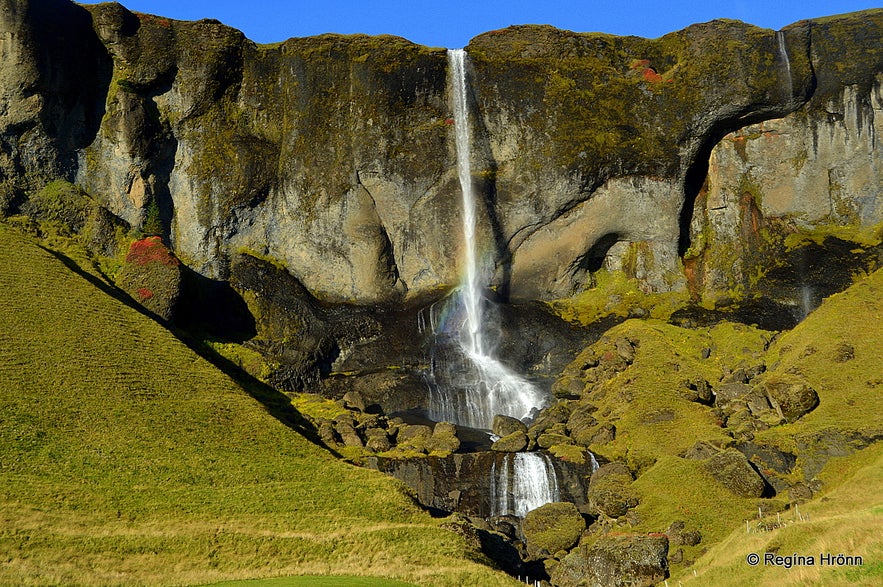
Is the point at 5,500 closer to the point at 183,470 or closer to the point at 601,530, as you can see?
the point at 183,470

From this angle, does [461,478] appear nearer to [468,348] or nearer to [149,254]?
[468,348]

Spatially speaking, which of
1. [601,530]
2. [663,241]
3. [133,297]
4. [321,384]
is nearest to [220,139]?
[133,297]

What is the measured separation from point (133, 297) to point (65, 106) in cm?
1971

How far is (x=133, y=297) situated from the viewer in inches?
2552

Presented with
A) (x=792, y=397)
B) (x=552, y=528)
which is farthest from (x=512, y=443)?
(x=792, y=397)

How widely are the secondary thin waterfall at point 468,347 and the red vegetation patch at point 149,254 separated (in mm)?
20857

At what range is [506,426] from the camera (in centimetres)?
5666

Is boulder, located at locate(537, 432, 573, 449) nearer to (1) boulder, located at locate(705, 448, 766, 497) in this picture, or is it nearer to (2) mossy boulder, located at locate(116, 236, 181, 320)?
(1) boulder, located at locate(705, 448, 766, 497)

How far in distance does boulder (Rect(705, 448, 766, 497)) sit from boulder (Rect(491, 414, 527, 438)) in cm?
1373

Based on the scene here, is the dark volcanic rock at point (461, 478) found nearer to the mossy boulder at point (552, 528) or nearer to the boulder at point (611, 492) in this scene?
the boulder at point (611, 492)

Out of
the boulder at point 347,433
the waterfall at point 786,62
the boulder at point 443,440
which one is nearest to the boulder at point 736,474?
the boulder at point 443,440

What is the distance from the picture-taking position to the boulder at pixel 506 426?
56.4 meters

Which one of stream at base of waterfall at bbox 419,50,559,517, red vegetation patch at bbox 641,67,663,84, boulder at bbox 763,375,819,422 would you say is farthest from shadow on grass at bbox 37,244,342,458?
red vegetation patch at bbox 641,67,663,84

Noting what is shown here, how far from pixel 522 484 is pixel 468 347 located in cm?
2122
